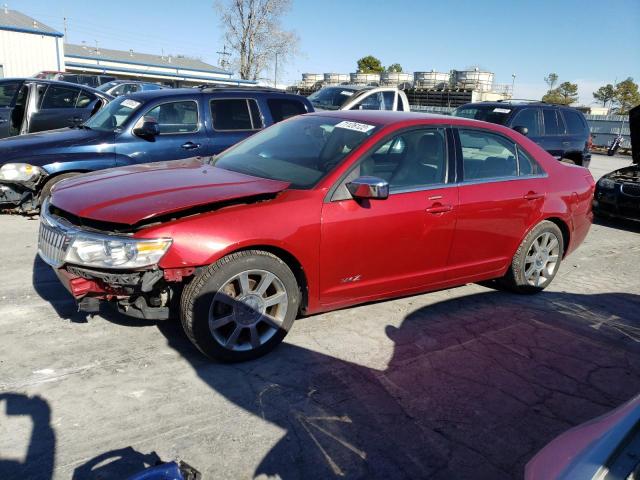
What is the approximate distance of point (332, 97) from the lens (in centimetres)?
1388

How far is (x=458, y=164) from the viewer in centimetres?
444

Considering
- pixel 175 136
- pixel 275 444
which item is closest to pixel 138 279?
pixel 275 444

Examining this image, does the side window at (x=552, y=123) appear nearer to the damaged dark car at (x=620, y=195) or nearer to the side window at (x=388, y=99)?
the damaged dark car at (x=620, y=195)

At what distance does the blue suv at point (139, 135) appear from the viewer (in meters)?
6.32

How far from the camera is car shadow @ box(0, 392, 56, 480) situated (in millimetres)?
2424

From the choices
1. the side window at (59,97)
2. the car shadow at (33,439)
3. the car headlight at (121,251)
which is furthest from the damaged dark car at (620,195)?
the side window at (59,97)

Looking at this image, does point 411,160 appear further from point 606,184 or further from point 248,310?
point 606,184

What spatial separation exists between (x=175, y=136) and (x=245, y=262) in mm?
4165

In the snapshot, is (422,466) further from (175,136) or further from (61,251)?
(175,136)

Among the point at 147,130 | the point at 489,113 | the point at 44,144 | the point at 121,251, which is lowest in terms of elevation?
the point at 121,251

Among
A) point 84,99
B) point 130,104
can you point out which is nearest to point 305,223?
point 130,104

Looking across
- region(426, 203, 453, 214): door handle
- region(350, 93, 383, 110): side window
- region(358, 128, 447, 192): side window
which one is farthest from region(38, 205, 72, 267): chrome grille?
region(350, 93, 383, 110): side window

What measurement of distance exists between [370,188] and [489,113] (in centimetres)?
797

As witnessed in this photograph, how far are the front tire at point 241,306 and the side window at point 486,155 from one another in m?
1.97
